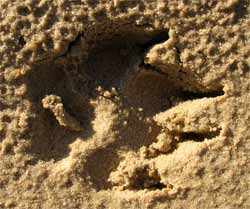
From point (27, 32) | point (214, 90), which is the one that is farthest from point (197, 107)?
point (27, 32)

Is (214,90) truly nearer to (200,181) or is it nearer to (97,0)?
(200,181)

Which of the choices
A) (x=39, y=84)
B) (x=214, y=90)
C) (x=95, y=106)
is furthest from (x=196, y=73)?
(x=39, y=84)

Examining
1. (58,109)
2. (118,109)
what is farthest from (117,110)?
(58,109)

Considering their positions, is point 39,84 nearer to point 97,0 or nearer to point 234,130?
point 97,0

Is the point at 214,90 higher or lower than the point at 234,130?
higher

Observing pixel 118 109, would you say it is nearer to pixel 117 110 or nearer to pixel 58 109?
pixel 117 110

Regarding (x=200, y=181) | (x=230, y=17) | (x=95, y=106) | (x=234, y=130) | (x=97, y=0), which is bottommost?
(x=200, y=181)
